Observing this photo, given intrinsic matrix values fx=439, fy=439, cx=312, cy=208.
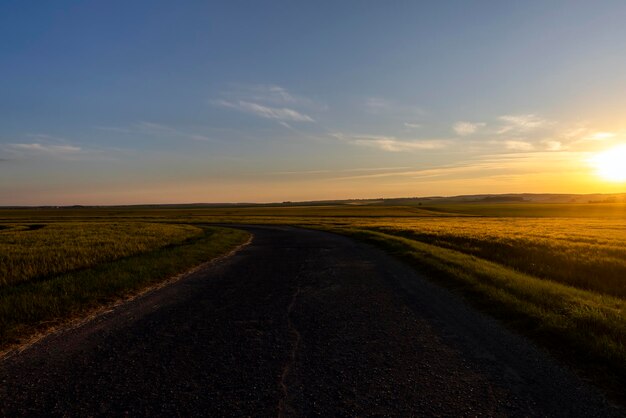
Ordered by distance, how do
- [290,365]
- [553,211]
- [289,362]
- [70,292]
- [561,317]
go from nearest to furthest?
[290,365] < [289,362] < [561,317] < [70,292] < [553,211]

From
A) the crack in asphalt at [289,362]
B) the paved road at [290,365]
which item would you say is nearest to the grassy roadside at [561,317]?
the paved road at [290,365]

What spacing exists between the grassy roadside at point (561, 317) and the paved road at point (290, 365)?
0.45m

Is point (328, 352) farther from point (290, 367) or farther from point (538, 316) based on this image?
point (538, 316)

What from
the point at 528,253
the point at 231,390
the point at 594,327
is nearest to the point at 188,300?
the point at 231,390

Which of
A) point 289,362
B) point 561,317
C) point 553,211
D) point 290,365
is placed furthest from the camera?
point 553,211

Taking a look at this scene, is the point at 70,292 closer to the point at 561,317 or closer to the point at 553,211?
the point at 561,317

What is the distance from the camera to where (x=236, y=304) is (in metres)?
9.91

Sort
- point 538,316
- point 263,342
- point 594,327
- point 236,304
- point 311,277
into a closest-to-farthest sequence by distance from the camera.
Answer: point 263,342, point 594,327, point 538,316, point 236,304, point 311,277

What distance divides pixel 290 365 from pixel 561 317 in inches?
211

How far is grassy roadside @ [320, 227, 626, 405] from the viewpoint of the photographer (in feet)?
19.7

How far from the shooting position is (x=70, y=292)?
1070cm

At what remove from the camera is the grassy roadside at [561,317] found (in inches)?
236

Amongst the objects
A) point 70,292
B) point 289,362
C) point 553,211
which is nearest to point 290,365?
point 289,362

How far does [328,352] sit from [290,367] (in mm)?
829
